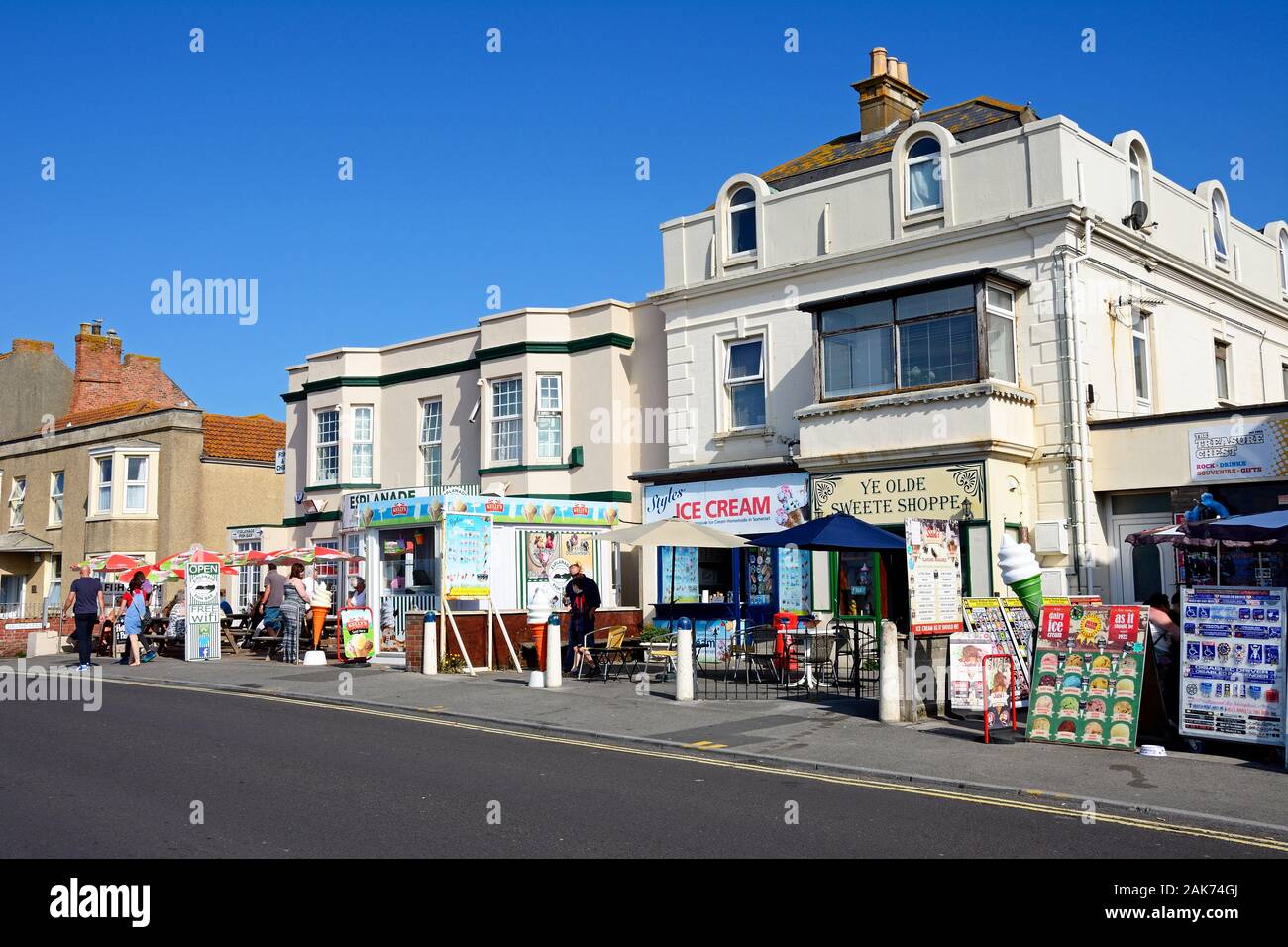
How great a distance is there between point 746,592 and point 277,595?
9.26 metres

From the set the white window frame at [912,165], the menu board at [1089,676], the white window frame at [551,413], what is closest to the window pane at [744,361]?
the white window frame at [912,165]

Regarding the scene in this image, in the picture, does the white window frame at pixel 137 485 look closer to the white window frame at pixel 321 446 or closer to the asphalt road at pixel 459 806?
the white window frame at pixel 321 446

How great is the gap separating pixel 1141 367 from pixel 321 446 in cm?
1962

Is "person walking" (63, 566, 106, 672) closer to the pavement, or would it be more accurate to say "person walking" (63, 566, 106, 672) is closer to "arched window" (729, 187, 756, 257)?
the pavement

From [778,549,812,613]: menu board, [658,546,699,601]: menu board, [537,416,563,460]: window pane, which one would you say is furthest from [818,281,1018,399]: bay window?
[537,416,563,460]: window pane

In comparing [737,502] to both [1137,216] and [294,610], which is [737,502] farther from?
[1137,216]

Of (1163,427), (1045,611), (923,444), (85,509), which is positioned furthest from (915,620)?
(85,509)

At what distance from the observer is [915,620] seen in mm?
13320

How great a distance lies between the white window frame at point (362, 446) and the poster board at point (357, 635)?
29.8ft

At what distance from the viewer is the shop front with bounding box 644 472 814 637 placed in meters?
20.7

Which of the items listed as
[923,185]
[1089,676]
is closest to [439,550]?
[923,185]

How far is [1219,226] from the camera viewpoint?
23.4 m

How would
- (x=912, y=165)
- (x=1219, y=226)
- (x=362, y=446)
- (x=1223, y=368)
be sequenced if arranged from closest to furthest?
1. (x=912, y=165)
2. (x=1223, y=368)
3. (x=1219, y=226)
4. (x=362, y=446)
